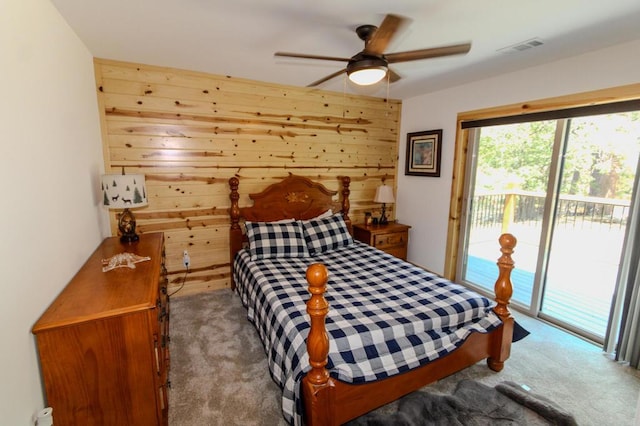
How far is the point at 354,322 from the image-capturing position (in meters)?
1.76

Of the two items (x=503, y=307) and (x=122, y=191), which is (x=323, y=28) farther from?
(x=503, y=307)

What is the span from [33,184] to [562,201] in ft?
12.3

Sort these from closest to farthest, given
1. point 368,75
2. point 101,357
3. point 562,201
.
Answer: point 101,357 < point 368,75 < point 562,201

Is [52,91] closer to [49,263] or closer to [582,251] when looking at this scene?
[49,263]

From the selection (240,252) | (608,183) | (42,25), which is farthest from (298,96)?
(608,183)

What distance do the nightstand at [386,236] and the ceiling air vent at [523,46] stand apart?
7.20ft

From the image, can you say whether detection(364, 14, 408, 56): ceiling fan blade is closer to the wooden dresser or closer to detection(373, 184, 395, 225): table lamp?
the wooden dresser

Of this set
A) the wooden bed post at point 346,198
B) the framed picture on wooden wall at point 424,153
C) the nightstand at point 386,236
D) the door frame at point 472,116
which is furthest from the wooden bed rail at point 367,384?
the wooden bed post at point 346,198

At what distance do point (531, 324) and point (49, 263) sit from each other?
12.0ft

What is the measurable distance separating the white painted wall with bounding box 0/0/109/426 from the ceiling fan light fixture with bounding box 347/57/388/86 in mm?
1607

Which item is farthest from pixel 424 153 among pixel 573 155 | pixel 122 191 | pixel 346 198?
pixel 122 191

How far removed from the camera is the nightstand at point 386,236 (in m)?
3.77

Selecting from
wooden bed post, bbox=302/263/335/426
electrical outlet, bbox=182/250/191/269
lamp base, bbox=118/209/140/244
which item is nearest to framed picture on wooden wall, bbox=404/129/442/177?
wooden bed post, bbox=302/263/335/426

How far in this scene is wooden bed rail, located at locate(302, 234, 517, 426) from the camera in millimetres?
1419
